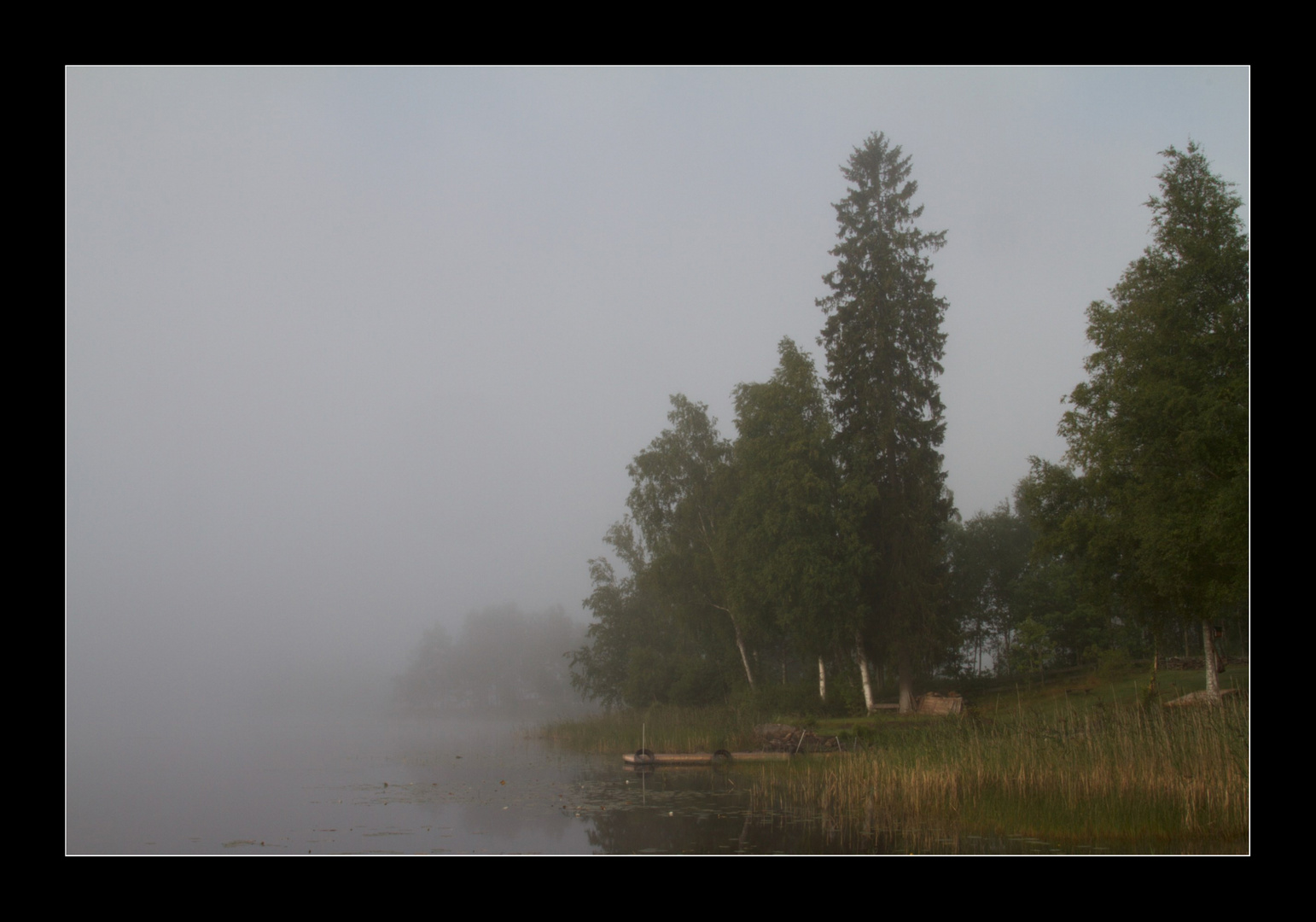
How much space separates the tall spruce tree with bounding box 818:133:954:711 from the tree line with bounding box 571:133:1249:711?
0.28 ft

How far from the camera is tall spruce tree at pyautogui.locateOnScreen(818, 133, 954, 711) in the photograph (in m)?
32.4

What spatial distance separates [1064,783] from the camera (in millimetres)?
13516

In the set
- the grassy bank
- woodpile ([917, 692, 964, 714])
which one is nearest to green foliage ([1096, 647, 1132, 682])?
woodpile ([917, 692, 964, 714])

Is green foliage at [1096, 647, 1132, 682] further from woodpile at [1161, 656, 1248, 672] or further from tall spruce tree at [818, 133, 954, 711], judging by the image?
tall spruce tree at [818, 133, 954, 711]

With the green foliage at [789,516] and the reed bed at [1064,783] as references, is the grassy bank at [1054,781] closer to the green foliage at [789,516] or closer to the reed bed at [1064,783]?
the reed bed at [1064,783]

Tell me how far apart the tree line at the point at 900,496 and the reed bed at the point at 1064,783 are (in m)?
7.75

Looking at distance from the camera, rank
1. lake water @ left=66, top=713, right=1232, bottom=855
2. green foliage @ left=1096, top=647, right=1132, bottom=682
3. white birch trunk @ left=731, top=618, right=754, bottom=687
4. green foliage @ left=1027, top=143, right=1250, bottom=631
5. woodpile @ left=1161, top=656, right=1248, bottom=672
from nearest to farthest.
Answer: lake water @ left=66, top=713, right=1232, bottom=855 < green foliage @ left=1027, top=143, right=1250, bottom=631 < green foliage @ left=1096, top=647, right=1132, bottom=682 < woodpile @ left=1161, top=656, right=1248, bottom=672 < white birch trunk @ left=731, top=618, right=754, bottom=687

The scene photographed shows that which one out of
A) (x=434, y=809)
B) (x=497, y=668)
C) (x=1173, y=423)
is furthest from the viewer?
(x=497, y=668)

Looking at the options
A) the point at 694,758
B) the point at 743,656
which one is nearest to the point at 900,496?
the point at 743,656

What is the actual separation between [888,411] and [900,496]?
3.33m

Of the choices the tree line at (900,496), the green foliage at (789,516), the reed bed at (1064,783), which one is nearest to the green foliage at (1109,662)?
the tree line at (900,496)

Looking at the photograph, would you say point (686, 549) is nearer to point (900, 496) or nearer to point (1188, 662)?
point (900, 496)
